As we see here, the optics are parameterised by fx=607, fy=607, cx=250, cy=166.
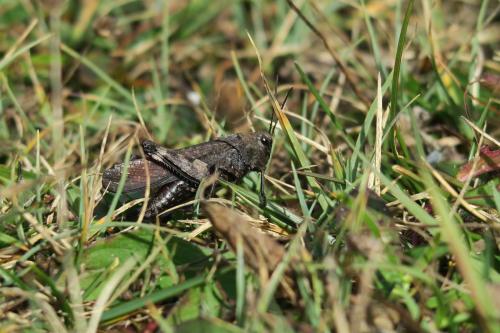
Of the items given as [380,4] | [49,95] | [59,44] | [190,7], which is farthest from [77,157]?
[380,4]

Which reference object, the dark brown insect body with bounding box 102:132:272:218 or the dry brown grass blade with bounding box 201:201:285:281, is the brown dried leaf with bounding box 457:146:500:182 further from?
the dry brown grass blade with bounding box 201:201:285:281

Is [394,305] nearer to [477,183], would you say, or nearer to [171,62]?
[477,183]

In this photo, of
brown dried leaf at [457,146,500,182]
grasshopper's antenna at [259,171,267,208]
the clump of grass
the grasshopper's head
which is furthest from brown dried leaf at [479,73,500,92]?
grasshopper's antenna at [259,171,267,208]

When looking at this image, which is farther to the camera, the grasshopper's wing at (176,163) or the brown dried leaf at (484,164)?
the grasshopper's wing at (176,163)

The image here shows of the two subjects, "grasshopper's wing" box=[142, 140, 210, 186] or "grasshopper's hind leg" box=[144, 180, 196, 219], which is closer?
"grasshopper's hind leg" box=[144, 180, 196, 219]

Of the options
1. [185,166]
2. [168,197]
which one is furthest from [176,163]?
[168,197]

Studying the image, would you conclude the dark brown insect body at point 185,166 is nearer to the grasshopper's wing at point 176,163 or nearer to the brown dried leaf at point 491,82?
the grasshopper's wing at point 176,163

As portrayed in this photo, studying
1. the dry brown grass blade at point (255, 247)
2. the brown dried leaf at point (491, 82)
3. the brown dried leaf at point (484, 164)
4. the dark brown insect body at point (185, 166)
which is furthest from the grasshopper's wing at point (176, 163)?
the brown dried leaf at point (491, 82)
